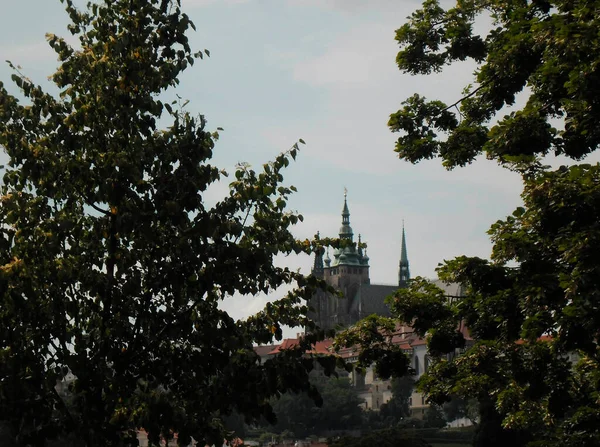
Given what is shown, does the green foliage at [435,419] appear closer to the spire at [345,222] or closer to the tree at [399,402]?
the tree at [399,402]

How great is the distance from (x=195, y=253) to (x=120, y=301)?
106cm

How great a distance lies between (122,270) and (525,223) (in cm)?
499

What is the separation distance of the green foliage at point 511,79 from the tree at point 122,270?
3733mm

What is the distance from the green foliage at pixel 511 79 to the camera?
13034 mm

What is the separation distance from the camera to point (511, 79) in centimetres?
1672

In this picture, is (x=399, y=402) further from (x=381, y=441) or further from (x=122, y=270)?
(x=122, y=270)

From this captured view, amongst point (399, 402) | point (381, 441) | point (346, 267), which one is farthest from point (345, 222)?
point (381, 441)

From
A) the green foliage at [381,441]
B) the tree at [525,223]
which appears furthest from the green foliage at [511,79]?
the green foliage at [381,441]

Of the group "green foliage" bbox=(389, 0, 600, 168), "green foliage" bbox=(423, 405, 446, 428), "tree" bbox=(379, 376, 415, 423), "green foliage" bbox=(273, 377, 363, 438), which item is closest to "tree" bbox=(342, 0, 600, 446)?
"green foliage" bbox=(389, 0, 600, 168)

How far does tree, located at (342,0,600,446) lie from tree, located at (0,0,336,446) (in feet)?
9.24

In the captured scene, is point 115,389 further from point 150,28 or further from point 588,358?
point 588,358

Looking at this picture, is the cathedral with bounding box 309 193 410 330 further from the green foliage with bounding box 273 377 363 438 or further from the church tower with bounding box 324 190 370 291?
the green foliage with bounding box 273 377 363 438

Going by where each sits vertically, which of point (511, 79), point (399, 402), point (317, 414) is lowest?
point (511, 79)

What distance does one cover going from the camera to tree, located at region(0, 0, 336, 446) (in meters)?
12.4
